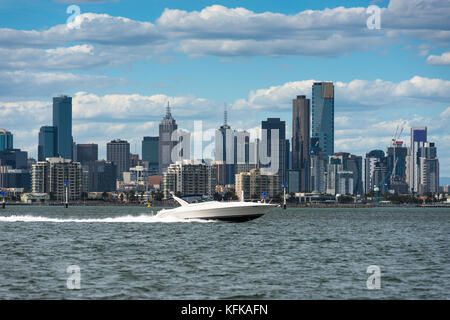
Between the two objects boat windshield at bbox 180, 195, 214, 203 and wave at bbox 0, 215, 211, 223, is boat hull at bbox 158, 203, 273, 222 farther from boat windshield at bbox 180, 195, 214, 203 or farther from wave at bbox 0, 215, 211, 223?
boat windshield at bbox 180, 195, 214, 203

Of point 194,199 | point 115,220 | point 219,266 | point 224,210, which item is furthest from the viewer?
point 115,220

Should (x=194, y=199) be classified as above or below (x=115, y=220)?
above

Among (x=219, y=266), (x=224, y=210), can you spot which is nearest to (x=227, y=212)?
(x=224, y=210)

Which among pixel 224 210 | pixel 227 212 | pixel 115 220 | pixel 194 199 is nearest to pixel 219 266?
pixel 224 210

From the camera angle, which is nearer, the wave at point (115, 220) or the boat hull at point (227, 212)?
the boat hull at point (227, 212)

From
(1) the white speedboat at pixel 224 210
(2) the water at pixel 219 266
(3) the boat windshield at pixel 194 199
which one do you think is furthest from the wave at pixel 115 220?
(2) the water at pixel 219 266

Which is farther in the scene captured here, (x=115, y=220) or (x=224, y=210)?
(x=115, y=220)

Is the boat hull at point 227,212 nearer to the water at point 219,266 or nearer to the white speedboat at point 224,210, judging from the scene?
the white speedboat at point 224,210

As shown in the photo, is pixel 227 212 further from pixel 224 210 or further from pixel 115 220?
pixel 115 220

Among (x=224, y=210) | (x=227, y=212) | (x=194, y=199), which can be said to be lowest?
(x=227, y=212)

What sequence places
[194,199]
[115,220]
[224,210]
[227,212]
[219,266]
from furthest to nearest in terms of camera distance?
[115,220] < [194,199] < [227,212] < [224,210] < [219,266]

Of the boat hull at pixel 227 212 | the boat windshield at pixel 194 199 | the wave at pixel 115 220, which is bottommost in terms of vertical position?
the wave at pixel 115 220

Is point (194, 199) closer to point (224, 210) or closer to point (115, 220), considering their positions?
point (224, 210)
